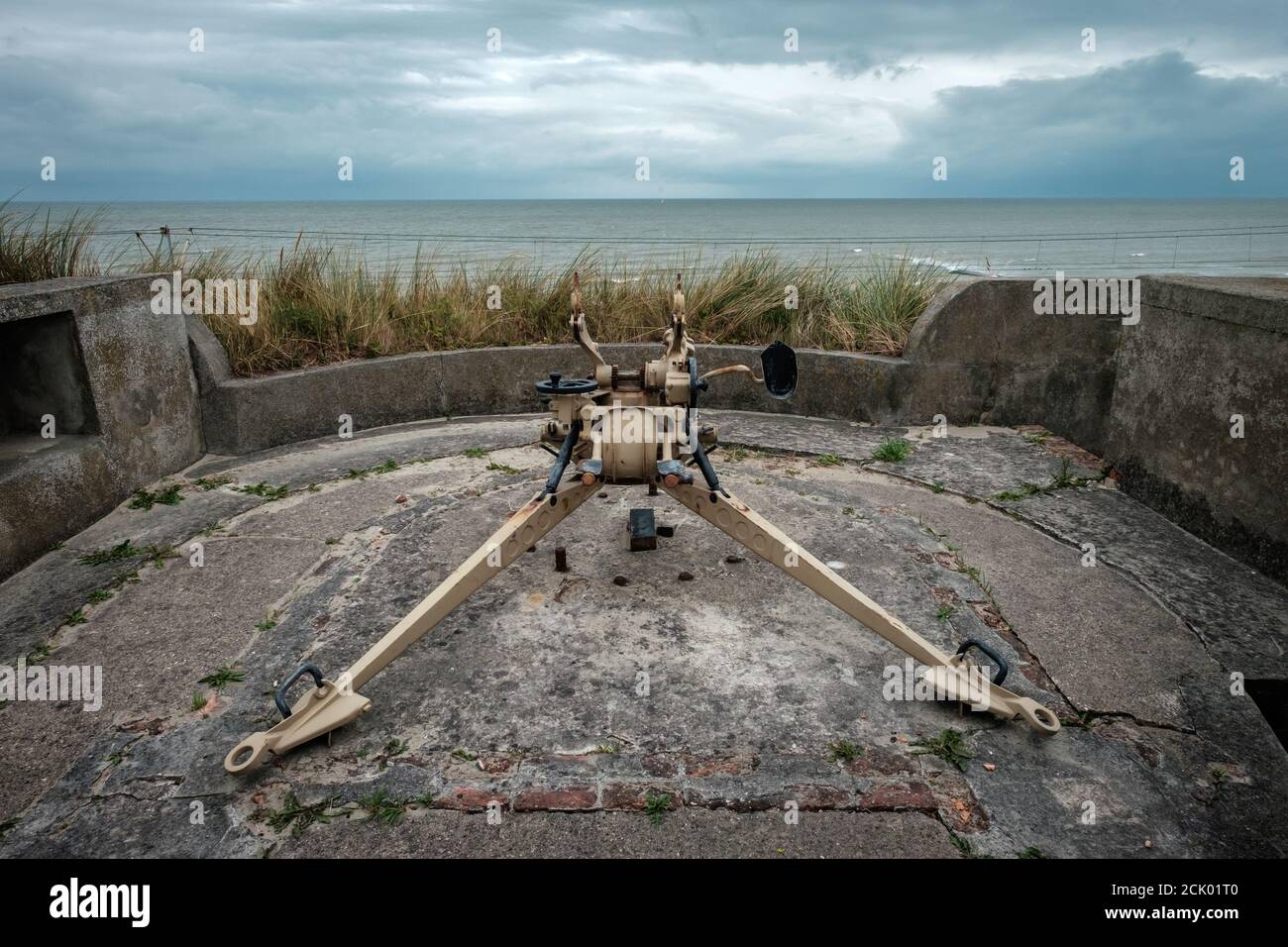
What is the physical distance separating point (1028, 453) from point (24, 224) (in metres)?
7.56

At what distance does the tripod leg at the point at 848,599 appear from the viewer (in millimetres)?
2770

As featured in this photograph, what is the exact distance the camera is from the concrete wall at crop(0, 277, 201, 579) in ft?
14.2

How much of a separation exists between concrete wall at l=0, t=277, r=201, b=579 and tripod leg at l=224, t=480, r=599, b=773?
7.98 ft

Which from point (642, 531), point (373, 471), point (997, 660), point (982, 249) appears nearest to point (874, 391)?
point (642, 531)

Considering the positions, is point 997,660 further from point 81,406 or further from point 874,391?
point 81,406

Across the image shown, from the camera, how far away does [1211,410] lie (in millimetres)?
4355

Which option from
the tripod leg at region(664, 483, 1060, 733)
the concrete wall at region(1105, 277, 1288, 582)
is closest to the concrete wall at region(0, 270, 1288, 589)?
the concrete wall at region(1105, 277, 1288, 582)

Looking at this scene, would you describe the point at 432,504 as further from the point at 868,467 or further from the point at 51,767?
the point at 868,467

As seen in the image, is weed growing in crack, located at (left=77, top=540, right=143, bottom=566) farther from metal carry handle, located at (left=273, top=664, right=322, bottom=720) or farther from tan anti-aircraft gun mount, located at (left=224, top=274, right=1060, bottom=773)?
metal carry handle, located at (left=273, top=664, right=322, bottom=720)

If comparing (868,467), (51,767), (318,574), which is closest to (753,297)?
(868,467)

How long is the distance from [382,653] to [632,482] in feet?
3.40

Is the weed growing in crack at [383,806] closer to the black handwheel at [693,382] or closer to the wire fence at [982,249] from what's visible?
the black handwheel at [693,382]

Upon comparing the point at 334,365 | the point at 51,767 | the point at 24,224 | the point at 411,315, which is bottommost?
the point at 51,767

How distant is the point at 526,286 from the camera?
7.76 meters
